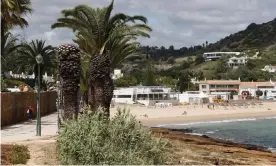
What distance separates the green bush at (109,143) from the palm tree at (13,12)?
1858cm

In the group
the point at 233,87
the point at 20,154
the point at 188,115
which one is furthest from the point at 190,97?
the point at 20,154

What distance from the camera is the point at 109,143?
12164mm

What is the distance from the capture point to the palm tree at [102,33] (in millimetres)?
22356

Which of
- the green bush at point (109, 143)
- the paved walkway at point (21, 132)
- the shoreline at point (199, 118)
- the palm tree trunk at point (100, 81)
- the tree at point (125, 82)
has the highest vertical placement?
the tree at point (125, 82)

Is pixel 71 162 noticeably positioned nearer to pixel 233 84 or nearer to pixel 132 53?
pixel 132 53

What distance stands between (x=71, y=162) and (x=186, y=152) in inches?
253

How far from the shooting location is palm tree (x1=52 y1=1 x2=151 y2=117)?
2236cm

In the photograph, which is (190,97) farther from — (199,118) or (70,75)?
(70,75)

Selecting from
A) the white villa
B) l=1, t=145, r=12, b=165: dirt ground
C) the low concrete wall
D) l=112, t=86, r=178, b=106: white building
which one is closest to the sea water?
the low concrete wall

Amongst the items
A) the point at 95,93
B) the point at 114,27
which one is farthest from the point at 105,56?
the point at 114,27

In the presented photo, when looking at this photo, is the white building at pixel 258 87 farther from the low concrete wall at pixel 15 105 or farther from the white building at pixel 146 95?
the low concrete wall at pixel 15 105

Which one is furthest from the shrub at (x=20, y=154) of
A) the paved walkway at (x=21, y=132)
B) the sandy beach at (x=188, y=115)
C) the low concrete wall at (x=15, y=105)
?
the sandy beach at (x=188, y=115)

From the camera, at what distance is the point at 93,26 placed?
2475 cm

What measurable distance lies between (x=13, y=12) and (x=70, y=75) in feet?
53.5
